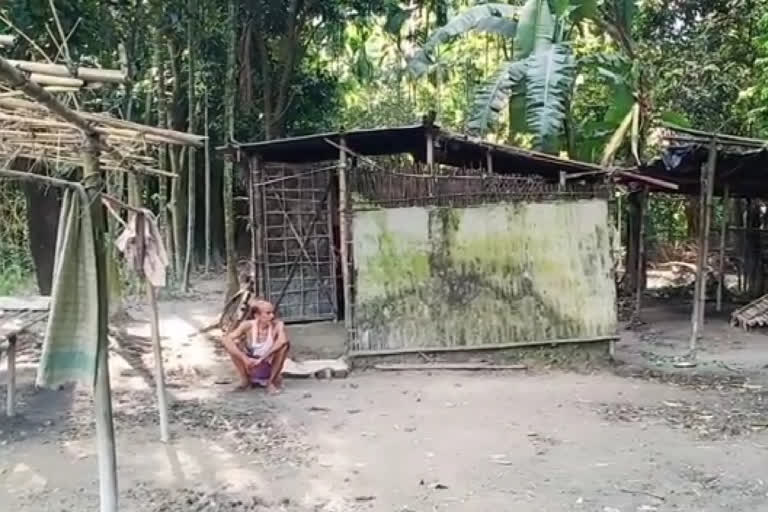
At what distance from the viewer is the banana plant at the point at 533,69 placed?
405 inches

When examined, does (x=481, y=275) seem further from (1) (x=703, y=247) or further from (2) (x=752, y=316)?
(2) (x=752, y=316)

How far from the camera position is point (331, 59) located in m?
17.5

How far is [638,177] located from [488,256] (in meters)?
2.07

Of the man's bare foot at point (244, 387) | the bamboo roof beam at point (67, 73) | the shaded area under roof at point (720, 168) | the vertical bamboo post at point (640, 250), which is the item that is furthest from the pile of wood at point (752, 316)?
the bamboo roof beam at point (67, 73)

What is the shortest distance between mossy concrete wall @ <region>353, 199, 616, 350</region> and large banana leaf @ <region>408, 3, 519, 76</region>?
162 inches

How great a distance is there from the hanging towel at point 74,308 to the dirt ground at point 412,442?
1.14m

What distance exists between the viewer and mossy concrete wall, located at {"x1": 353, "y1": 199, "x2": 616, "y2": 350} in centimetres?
823

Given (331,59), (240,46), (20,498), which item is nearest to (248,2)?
(240,46)

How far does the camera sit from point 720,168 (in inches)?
433

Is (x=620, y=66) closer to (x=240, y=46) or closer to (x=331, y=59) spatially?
(x=240, y=46)

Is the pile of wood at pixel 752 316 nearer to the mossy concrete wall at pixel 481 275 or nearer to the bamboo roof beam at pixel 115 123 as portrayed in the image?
the mossy concrete wall at pixel 481 275

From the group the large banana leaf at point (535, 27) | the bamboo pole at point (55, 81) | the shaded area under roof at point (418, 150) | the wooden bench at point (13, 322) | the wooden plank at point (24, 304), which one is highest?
the large banana leaf at point (535, 27)

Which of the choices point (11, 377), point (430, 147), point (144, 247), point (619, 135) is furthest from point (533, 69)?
point (11, 377)

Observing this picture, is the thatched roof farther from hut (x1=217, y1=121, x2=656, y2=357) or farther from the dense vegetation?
hut (x1=217, y1=121, x2=656, y2=357)
